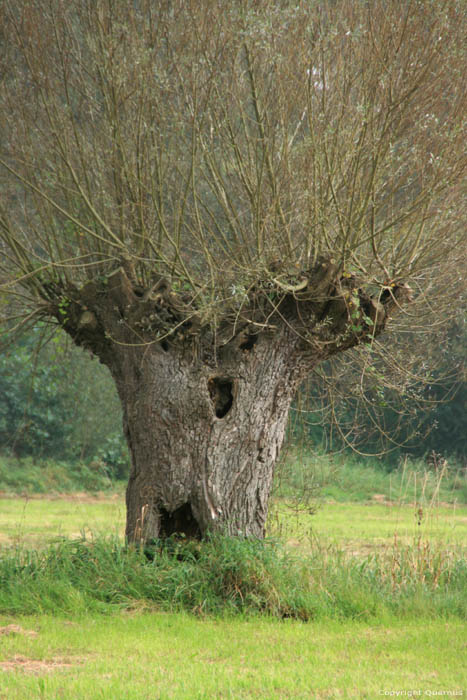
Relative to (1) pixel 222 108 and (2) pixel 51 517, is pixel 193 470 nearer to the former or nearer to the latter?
(1) pixel 222 108

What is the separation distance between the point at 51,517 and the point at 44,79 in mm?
9816

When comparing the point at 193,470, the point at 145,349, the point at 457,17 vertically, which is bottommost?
the point at 193,470

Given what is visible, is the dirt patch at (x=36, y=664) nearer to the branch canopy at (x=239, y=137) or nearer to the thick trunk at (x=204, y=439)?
the thick trunk at (x=204, y=439)

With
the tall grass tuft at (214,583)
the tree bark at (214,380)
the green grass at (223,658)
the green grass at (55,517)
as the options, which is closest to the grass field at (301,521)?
the green grass at (55,517)

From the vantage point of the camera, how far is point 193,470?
6.98 metres

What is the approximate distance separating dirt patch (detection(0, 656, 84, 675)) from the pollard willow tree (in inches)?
71.6

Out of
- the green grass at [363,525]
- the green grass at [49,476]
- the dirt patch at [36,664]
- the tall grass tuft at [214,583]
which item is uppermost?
the green grass at [49,476]

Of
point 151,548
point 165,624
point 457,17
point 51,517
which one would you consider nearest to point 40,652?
point 165,624

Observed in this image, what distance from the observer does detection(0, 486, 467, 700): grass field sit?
4504 mm

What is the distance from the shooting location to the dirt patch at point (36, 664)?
4.93m

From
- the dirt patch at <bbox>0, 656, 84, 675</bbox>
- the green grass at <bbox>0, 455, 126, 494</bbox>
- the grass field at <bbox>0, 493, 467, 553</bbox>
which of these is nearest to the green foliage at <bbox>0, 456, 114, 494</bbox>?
the green grass at <bbox>0, 455, 126, 494</bbox>

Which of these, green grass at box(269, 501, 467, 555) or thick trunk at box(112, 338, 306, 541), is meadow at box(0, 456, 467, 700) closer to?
thick trunk at box(112, 338, 306, 541)

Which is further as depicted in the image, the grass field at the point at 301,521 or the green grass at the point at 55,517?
the green grass at the point at 55,517

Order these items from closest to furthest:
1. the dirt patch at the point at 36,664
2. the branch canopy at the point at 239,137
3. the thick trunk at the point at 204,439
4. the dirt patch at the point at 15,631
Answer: the dirt patch at the point at 36,664 → the dirt patch at the point at 15,631 → the branch canopy at the point at 239,137 → the thick trunk at the point at 204,439
